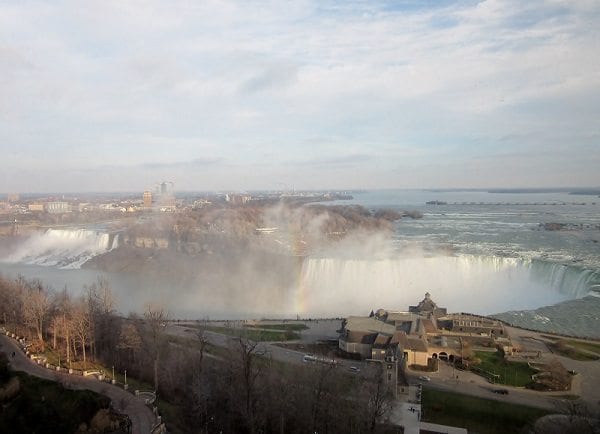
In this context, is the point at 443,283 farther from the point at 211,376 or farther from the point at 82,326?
the point at 82,326

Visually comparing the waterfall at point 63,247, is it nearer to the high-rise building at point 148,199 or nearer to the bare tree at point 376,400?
the high-rise building at point 148,199

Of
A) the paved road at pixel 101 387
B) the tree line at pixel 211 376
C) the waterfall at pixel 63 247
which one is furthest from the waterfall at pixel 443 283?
the waterfall at pixel 63 247

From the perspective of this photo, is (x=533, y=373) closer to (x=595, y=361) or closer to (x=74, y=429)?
(x=595, y=361)

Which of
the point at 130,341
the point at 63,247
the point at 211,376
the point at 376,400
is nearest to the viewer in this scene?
the point at 376,400

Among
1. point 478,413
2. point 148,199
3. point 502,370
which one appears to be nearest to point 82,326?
point 478,413

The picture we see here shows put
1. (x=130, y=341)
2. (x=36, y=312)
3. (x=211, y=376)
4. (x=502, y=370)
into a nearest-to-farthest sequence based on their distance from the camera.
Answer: (x=211, y=376) < (x=502, y=370) < (x=130, y=341) < (x=36, y=312)

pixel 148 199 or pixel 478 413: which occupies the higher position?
pixel 148 199
